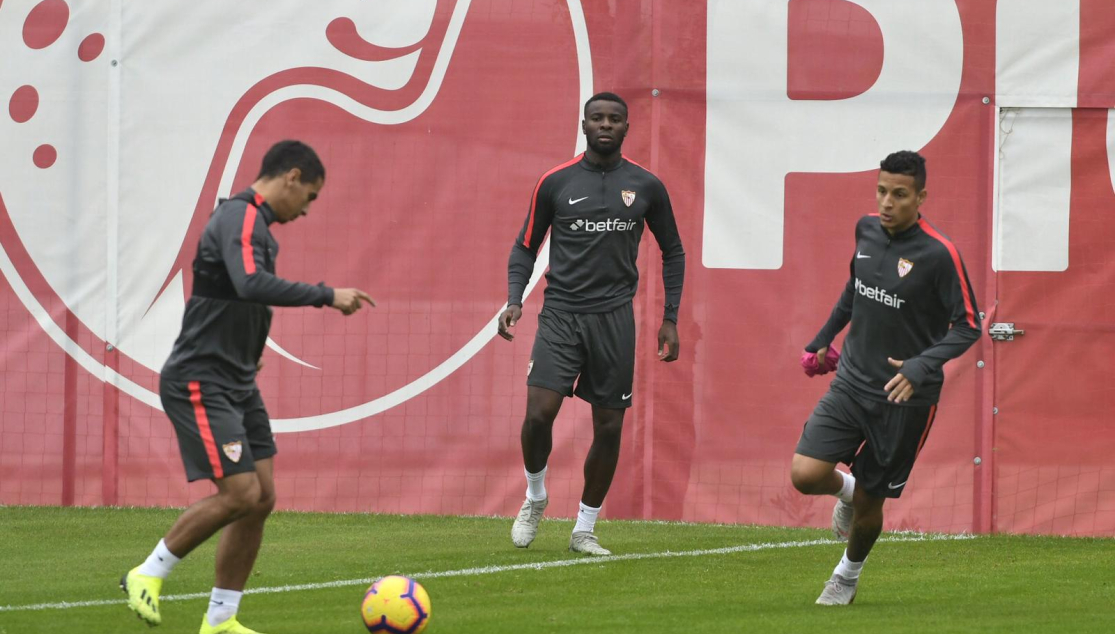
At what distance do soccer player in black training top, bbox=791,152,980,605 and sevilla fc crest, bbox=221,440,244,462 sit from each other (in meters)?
2.50

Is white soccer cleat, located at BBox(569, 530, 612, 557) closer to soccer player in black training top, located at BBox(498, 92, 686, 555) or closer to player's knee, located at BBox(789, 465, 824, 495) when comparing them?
soccer player in black training top, located at BBox(498, 92, 686, 555)

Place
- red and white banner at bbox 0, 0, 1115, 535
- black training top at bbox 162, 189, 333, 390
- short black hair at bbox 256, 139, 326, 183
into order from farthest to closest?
red and white banner at bbox 0, 0, 1115, 535
short black hair at bbox 256, 139, 326, 183
black training top at bbox 162, 189, 333, 390

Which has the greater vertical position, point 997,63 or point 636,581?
point 997,63

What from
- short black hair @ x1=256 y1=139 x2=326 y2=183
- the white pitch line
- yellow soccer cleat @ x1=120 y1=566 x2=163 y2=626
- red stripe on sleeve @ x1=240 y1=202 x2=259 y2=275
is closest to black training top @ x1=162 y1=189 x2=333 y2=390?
red stripe on sleeve @ x1=240 y1=202 x2=259 y2=275

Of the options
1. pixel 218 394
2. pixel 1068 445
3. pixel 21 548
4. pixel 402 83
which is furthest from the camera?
pixel 402 83

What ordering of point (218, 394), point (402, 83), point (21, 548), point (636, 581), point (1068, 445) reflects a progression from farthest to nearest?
point (402, 83), point (1068, 445), point (21, 548), point (636, 581), point (218, 394)

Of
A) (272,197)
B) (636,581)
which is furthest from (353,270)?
(272,197)

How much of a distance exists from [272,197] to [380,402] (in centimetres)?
443

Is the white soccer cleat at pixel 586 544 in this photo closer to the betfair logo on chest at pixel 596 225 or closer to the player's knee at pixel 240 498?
the betfair logo on chest at pixel 596 225

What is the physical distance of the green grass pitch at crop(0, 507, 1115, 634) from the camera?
631cm

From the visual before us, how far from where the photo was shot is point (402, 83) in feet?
32.9

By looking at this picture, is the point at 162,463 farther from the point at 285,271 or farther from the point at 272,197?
the point at 272,197

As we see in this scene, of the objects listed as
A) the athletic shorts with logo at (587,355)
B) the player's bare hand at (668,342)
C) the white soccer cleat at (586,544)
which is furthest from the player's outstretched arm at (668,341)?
the white soccer cleat at (586,544)

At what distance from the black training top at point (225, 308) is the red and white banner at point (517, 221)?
4.19 metres
